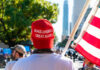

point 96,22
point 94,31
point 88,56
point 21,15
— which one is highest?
point 96,22

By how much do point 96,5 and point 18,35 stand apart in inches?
1219

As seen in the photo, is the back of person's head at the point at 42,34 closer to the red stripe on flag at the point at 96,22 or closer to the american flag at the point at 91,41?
the american flag at the point at 91,41

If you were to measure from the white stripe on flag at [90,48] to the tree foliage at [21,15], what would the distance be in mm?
28025

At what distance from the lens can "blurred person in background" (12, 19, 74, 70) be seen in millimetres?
2385

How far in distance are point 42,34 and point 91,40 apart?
1.33 meters

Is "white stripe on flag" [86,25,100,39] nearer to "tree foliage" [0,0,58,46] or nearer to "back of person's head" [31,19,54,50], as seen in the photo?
"back of person's head" [31,19,54,50]

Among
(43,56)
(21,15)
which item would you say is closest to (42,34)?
(43,56)

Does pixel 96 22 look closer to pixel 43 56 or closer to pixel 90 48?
pixel 90 48

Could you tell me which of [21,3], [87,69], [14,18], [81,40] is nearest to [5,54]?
[14,18]

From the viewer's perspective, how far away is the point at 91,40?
3615 millimetres

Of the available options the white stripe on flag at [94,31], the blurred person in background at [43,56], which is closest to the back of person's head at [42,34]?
the blurred person in background at [43,56]

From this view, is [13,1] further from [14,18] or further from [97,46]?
[97,46]

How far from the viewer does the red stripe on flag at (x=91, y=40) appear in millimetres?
3531

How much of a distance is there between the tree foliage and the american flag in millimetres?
28034
